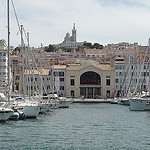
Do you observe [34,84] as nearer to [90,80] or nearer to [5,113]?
[90,80]

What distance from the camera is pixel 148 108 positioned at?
6581cm

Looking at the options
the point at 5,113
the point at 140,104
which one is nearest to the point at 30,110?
the point at 5,113

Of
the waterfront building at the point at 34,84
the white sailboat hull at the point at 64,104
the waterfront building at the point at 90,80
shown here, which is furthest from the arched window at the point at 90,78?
the white sailboat hull at the point at 64,104

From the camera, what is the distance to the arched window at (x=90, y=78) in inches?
4860

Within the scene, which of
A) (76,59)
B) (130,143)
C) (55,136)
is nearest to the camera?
(130,143)

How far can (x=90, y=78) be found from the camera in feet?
405

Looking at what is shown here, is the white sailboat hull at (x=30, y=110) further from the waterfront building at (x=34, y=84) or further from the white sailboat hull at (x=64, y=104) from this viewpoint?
the white sailboat hull at (x=64, y=104)

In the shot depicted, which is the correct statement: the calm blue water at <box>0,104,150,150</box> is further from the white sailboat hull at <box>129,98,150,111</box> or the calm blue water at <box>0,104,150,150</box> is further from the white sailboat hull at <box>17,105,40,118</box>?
the white sailboat hull at <box>129,98,150,111</box>

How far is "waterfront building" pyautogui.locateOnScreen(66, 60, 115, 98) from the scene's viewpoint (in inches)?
4847

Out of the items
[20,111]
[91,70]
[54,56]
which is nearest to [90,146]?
[20,111]

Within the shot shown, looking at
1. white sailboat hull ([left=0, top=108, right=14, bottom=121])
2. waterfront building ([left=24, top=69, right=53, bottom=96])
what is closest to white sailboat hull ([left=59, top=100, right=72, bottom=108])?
waterfront building ([left=24, top=69, right=53, bottom=96])

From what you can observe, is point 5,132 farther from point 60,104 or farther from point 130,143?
point 60,104

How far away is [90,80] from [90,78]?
2.12 ft

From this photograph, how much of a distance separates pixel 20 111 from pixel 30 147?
1854cm
